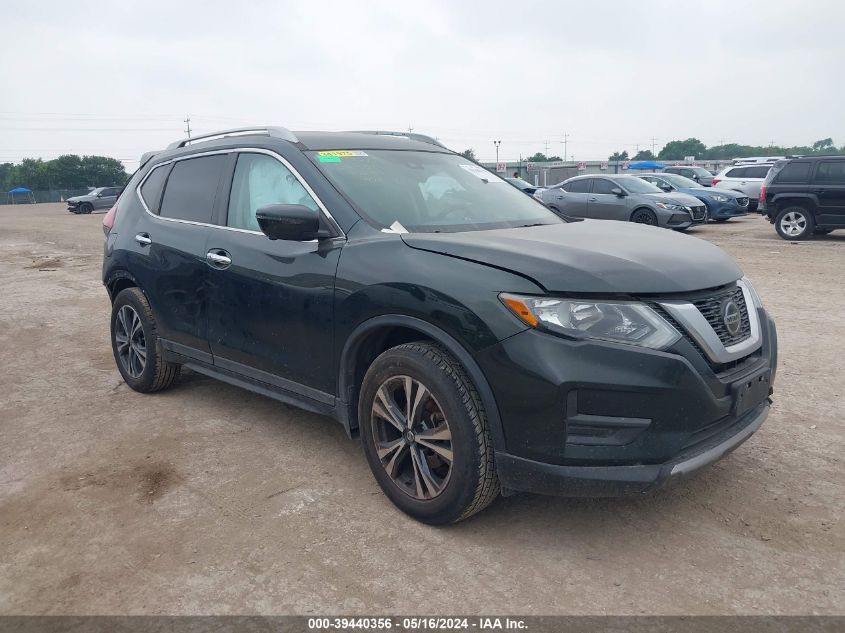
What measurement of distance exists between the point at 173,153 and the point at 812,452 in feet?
14.9

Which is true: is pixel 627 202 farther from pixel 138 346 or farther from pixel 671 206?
pixel 138 346

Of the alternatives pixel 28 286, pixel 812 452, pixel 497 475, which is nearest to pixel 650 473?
pixel 497 475

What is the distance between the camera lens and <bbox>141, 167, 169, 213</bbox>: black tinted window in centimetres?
498

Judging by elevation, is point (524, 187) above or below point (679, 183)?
above

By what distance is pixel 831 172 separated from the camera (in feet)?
44.7

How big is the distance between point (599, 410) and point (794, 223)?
13797 millimetres

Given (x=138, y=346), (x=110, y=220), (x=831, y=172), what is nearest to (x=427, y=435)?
(x=138, y=346)

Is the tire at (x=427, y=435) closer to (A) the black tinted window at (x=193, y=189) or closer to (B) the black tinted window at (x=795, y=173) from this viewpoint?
(A) the black tinted window at (x=193, y=189)

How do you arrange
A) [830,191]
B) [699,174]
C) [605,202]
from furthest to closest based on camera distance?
Result: [699,174] < [605,202] < [830,191]

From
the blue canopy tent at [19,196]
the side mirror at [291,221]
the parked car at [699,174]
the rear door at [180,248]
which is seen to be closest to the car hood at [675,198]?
the parked car at [699,174]

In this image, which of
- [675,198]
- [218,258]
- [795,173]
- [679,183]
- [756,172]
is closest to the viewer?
[218,258]

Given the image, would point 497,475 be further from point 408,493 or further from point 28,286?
point 28,286

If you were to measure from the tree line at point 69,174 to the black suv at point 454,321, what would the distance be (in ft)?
302

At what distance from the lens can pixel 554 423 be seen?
2.70 metres
